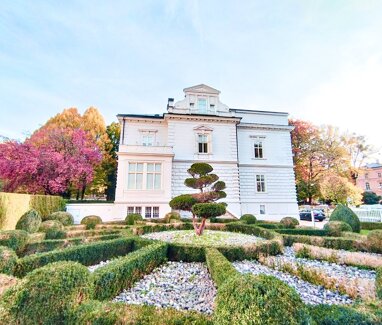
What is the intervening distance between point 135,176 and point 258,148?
13.4m

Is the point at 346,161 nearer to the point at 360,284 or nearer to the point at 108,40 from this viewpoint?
the point at 360,284

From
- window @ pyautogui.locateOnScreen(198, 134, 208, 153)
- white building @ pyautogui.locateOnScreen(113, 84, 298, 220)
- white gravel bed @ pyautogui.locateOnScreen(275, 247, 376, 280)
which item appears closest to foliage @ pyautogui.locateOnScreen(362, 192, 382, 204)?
white building @ pyautogui.locateOnScreen(113, 84, 298, 220)

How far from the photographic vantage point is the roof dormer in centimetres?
1959

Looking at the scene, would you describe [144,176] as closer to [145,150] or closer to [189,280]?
[145,150]

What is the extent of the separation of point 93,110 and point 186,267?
88.4ft

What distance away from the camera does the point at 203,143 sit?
766 inches

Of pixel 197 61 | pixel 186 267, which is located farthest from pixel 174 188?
pixel 186 267

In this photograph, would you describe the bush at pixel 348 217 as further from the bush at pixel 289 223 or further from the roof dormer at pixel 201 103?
the roof dormer at pixel 201 103

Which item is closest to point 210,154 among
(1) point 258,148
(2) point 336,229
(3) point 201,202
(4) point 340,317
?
(1) point 258,148

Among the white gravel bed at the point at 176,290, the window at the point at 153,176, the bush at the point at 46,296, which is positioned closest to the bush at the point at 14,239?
the white gravel bed at the point at 176,290

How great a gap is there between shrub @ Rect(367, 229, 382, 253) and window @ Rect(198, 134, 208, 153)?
13.9m

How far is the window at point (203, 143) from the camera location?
19406 millimetres

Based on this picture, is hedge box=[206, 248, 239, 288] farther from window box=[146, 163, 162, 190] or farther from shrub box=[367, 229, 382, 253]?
window box=[146, 163, 162, 190]

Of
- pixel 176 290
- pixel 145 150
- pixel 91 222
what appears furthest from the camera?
pixel 145 150
